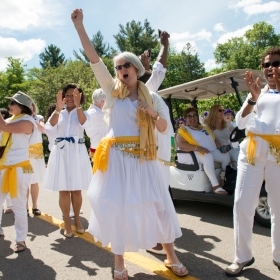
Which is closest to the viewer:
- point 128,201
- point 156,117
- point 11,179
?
point 128,201

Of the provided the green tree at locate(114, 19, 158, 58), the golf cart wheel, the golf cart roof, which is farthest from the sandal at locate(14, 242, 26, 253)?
the green tree at locate(114, 19, 158, 58)

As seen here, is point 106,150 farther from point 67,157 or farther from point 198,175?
point 198,175

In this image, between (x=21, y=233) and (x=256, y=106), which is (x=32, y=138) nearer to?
(x=21, y=233)

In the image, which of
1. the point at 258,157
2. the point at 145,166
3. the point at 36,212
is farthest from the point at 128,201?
the point at 36,212

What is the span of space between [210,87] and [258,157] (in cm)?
325

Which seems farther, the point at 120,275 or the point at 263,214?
the point at 263,214

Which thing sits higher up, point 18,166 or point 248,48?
point 248,48

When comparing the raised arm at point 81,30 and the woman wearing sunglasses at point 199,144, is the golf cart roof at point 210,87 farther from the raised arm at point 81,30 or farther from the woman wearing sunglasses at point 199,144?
the raised arm at point 81,30

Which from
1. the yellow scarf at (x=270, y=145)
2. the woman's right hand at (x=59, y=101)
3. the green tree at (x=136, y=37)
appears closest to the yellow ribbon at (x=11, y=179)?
the woman's right hand at (x=59, y=101)

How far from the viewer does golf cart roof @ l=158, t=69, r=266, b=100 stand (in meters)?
4.94

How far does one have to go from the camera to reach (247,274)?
310 centimetres

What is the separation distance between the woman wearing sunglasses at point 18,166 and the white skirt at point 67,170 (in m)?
0.51

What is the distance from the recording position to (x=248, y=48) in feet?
150

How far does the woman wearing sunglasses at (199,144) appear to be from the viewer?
207 inches
